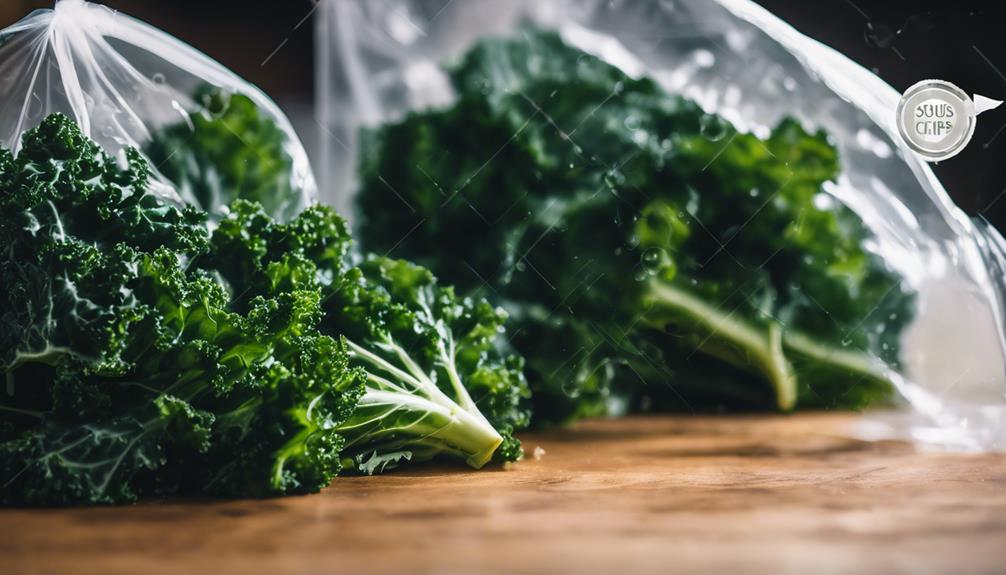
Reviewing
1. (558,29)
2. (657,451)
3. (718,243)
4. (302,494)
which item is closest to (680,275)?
(718,243)

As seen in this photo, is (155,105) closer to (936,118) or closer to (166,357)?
(166,357)

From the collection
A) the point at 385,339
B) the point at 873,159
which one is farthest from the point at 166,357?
the point at 873,159

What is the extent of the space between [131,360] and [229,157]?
0.58m

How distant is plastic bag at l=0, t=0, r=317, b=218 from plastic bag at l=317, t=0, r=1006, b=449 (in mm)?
388

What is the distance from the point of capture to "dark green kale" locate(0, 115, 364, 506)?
1.08 m

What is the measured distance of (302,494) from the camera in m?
1.17

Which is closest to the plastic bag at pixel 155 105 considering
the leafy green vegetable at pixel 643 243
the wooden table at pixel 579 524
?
the leafy green vegetable at pixel 643 243

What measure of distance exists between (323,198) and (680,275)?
882mm

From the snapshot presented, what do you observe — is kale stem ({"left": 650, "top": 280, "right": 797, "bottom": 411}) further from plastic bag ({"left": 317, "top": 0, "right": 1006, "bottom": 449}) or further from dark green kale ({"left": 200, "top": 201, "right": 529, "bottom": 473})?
dark green kale ({"left": 200, "top": 201, "right": 529, "bottom": 473})

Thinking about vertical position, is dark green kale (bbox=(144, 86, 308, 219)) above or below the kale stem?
below

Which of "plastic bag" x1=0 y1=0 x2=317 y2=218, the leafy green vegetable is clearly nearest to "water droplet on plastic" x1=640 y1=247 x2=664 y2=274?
the leafy green vegetable

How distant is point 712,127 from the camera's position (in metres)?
1.72

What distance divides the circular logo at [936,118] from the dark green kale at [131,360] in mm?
992

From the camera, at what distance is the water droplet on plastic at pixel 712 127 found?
171 centimetres
